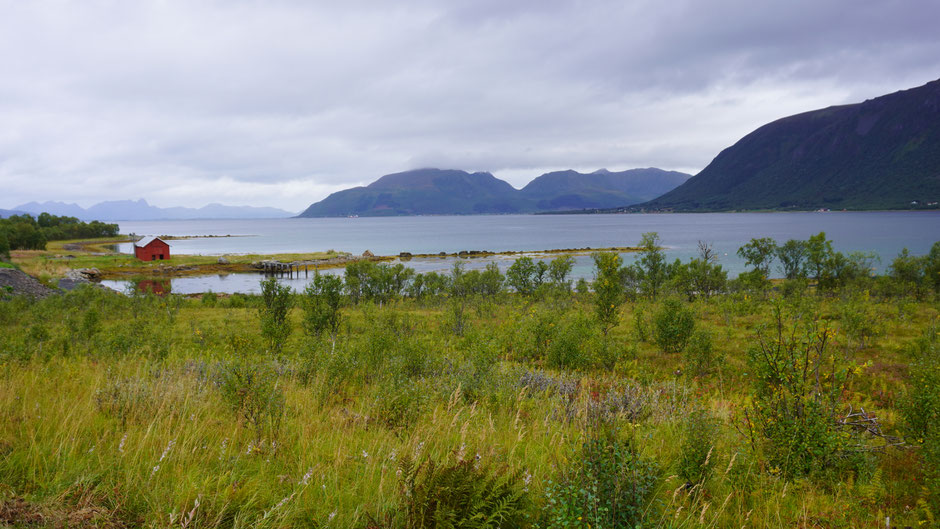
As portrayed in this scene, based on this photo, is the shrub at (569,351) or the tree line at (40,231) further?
the tree line at (40,231)

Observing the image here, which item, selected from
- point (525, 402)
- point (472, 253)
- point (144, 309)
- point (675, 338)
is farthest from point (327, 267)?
point (525, 402)

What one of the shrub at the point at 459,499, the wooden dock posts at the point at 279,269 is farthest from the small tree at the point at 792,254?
the wooden dock posts at the point at 279,269

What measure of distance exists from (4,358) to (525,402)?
29.1 ft

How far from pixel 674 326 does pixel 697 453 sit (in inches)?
521

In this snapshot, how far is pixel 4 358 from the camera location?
7363 millimetres

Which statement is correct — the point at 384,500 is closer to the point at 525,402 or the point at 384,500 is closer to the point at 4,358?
the point at 525,402

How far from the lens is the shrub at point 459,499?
280 centimetres

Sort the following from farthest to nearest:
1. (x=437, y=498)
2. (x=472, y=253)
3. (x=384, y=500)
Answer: (x=472, y=253), (x=384, y=500), (x=437, y=498)

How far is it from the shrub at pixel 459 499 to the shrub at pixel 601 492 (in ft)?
0.82

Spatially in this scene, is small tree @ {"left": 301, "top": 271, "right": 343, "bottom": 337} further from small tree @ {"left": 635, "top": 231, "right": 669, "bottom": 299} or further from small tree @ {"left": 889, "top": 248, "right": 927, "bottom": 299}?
small tree @ {"left": 889, "top": 248, "right": 927, "bottom": 299}

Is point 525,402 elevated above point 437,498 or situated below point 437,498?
below

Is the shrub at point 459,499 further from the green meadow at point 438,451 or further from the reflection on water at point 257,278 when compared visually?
the reflection on water at point 257,278

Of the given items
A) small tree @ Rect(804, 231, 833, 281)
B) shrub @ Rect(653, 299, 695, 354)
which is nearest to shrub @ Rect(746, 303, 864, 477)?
shrub @ Rect(653, 299, 695, 354)

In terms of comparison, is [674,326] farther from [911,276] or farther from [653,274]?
[911,276]
